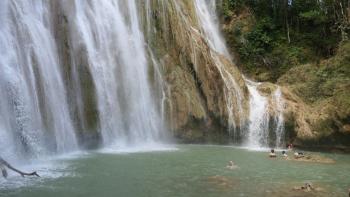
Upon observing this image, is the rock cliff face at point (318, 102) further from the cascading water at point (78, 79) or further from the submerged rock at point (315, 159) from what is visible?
the submerged rock at point (315, 159)

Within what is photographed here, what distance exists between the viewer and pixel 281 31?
116 feet

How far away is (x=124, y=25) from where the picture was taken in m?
25.1

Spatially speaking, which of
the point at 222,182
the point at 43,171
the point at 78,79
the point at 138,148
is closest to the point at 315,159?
the point at 222,182

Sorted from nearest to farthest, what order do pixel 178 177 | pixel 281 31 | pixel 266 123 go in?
pixel 178 177 → pixel 266 123 → pixel 281 31

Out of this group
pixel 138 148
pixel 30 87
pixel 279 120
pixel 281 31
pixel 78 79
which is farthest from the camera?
pixel 281 31

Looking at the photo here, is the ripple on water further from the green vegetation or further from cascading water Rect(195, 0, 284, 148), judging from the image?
the green vegetation

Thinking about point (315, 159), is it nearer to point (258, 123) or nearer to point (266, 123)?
point (266, 123)

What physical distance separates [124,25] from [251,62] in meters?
11.9

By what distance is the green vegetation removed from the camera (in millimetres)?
32844

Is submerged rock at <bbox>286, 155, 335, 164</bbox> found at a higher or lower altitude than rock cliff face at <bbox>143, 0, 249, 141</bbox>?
lower

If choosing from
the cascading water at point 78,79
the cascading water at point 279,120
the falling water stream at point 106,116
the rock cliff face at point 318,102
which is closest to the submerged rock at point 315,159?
the falling water stream at point 106,116

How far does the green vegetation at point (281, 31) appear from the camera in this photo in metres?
32.8

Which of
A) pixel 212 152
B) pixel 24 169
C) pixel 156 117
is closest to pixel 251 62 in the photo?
pixel 156 117

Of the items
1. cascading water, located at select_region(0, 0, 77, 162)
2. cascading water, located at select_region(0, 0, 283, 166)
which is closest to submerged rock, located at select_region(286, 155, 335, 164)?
cascading water, located at select_region(0, 0, 283, 166)
